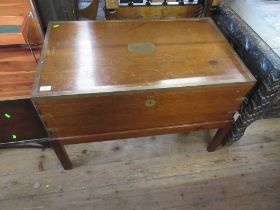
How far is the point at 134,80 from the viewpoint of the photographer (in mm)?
734

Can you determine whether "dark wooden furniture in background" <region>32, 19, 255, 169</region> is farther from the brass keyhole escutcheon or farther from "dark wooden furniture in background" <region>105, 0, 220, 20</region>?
"dark wooden furniture in background" <region>105, 0, 220, 20</region>

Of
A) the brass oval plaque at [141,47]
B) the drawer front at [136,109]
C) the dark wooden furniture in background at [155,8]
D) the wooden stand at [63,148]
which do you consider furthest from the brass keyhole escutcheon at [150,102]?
the dark wooden furniture in background at [155,8]

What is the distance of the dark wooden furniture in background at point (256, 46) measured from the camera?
2.73ft

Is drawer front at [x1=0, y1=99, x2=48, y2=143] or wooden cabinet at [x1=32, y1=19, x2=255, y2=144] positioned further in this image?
drawer front at [x1=0, y1=99, x2=48, y2=143]

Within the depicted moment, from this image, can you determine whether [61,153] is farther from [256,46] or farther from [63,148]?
[256,46]

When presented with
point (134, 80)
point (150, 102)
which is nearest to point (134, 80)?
point (134, 80)

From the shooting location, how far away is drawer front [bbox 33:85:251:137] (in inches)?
28.4

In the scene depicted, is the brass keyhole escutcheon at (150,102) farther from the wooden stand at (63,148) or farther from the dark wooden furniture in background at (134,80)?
the wooden stand at (63,148)

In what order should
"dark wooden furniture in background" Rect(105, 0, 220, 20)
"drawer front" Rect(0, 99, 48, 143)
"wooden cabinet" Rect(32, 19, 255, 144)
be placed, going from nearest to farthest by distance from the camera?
"wooden cabinet" Rect(32, 19, 255, 144) → "drawer front" Rect(0, 99, 48, 143) → "dark wooden furniture in background" Rect(105, 0, 220, 20)

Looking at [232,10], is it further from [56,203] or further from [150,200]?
[56,203]

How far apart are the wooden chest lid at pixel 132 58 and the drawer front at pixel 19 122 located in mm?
197

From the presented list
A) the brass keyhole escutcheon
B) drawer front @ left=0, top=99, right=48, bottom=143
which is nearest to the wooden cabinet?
the brass keyhole escutcheon

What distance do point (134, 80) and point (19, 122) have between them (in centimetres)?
54

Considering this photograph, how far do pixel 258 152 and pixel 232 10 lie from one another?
79cm
